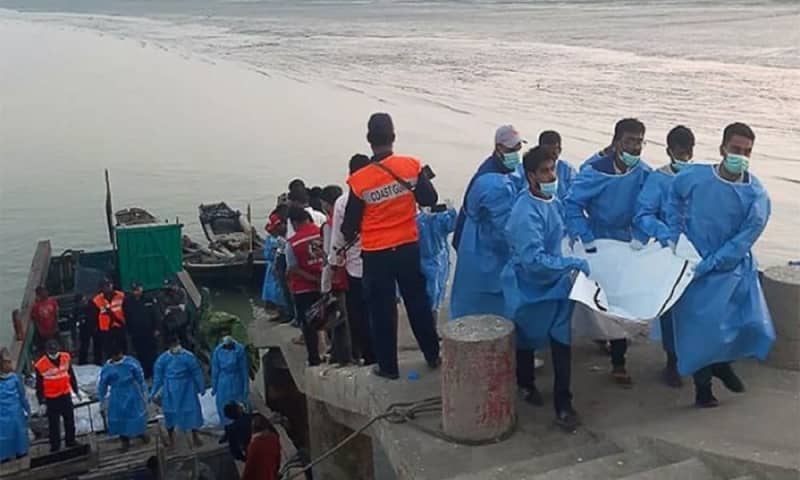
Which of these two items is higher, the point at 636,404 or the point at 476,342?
the point at 476,342

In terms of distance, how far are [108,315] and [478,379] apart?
26.1ft

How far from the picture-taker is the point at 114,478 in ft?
30.8

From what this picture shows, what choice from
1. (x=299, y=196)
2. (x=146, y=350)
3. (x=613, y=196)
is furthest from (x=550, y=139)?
(x=146, y=350)

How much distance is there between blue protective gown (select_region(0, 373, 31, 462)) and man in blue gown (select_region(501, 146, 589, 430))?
566 cm

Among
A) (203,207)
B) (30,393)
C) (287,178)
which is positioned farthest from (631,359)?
(287,178)

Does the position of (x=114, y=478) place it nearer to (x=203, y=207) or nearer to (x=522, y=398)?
(x=522, y=398)

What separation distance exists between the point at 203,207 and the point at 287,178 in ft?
20.2

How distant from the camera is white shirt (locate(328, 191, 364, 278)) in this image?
6.05 metres

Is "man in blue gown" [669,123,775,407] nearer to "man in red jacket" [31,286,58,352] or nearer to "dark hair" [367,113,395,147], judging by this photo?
"dark hair" [367,113,395,147]

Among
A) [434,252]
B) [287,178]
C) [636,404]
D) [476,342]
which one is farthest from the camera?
[287,178]

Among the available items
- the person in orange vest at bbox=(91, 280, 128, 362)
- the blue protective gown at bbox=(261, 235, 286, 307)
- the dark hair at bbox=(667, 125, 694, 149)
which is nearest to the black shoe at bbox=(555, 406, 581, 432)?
the dark hair at bbox=(667, 125, 694, 149)

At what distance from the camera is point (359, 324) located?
23.9 feet

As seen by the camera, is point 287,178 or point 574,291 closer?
point 574,291

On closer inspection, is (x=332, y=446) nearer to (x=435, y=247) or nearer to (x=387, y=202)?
(x=435, y=247)
